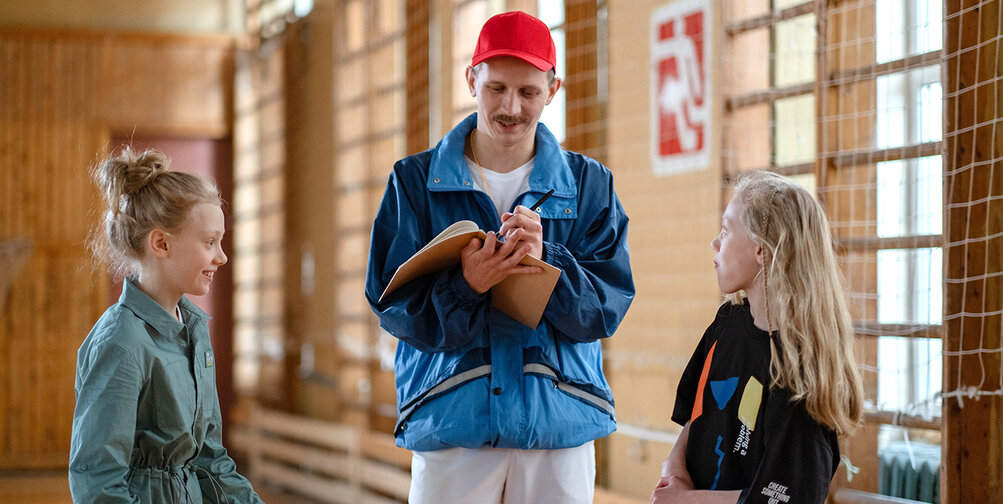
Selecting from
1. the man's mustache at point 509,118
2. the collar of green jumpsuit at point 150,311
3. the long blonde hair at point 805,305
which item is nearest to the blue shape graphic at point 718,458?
the long blonde hair at point 805,305

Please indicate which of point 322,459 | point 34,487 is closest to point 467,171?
point 322,459

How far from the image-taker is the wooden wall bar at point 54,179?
7.62m

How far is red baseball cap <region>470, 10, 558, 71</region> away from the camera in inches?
69.1

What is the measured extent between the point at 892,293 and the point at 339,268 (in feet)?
13.6

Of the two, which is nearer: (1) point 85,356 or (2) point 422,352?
(1) point 85,356

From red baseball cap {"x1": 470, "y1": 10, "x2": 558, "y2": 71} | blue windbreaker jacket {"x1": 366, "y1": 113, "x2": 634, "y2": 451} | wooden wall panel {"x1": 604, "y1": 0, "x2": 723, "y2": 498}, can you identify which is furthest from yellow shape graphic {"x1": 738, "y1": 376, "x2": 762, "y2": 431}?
wooden wall panel {"x1": 604, "y1": 0, "x2": 723, "y2": 498}

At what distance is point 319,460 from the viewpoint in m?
6.38

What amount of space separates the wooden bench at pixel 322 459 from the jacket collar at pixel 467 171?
3.46 metres

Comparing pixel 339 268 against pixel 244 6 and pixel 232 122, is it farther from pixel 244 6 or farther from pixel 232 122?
pixel 244 6

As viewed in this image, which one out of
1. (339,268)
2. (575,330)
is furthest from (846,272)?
(339,268)

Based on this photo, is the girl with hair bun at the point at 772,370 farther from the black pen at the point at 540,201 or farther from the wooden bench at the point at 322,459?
the wooden bench at the point at 322,459

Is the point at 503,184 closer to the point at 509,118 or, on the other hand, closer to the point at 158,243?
the point at 509,118

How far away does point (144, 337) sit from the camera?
62.5 inches

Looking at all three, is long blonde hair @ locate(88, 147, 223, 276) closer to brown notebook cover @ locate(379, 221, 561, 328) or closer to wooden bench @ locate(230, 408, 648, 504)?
brown notebook cover @ locate(379, 221, 561, 328)
